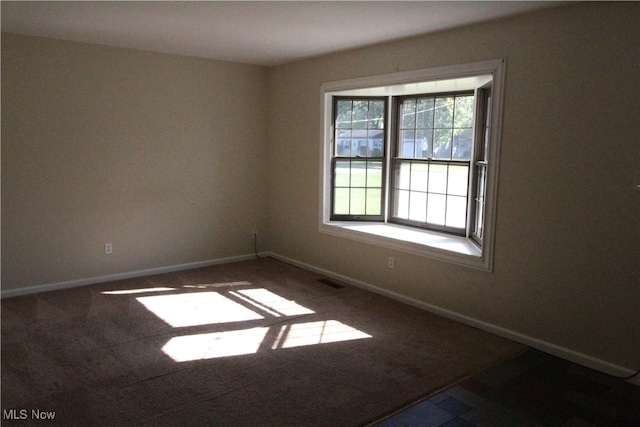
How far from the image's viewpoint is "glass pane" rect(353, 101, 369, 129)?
213 inches

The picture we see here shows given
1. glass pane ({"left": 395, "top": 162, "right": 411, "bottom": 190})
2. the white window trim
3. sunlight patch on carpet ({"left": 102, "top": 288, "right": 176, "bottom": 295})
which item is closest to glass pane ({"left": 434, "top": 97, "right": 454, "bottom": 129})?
the white window trim

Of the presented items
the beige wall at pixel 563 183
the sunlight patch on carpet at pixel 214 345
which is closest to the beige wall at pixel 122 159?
the sunlight patch on carpet at pixel 214 345

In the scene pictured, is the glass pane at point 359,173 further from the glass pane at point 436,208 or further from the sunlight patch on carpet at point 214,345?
the sunlight patch on carpet at point 214,345

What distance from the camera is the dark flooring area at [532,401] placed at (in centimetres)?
266

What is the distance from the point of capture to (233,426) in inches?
101

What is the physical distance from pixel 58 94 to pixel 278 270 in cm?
292

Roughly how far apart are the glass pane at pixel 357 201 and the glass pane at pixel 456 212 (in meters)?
1.04

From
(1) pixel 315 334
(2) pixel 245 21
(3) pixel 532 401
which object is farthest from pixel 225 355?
(2) pixel 245 21

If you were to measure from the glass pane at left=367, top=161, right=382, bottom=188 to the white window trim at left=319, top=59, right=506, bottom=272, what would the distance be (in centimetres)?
44

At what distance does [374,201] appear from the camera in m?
5.53

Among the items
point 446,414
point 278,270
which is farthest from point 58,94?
point 446,414

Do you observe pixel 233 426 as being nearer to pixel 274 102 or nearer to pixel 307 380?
pixel 307 380

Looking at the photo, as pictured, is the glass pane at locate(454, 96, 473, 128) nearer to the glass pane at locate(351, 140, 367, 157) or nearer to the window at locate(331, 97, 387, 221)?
the window at locate(331, 97, 387, 221)

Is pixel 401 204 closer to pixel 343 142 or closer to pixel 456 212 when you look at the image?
pixel 456 212
